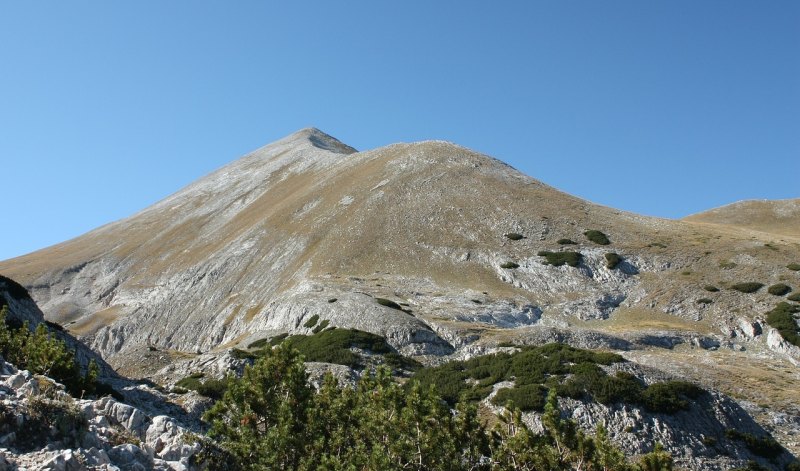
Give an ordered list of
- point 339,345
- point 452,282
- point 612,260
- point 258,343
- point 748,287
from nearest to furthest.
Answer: point 339,345
point 258,343
point 748,287
point 452,282
point 612,260

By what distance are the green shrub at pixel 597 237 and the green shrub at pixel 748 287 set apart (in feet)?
63.0

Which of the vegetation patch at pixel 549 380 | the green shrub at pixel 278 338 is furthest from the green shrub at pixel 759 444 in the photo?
the green shrub at pixel 278 338

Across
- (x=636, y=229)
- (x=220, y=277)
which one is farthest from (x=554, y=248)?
(x=220, y=277)

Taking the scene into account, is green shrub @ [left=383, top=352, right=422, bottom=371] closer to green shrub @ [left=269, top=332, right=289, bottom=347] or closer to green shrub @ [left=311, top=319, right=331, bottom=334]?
green shrub @ [left=311, top=319, right=331, bottom=334]

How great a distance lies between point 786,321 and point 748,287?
9082 mm

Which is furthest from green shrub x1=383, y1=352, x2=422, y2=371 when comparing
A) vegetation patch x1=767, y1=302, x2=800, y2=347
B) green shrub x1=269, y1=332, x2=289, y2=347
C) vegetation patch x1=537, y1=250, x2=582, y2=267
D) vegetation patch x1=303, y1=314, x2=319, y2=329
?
vegetation patch x1=537, y1=250, x2=582, y2=267

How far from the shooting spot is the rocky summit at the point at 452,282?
143 feet

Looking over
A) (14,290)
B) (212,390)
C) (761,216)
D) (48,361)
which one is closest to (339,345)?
(212,390)

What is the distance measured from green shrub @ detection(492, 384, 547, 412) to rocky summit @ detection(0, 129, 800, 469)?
2.04m

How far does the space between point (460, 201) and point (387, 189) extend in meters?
14.4

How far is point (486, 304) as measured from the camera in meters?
63.7

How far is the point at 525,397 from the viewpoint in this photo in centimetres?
3156

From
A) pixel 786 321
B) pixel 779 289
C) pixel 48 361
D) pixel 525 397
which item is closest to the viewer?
pixel 48 361

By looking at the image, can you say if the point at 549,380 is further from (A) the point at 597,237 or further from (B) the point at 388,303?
(A) the point at 597,237
